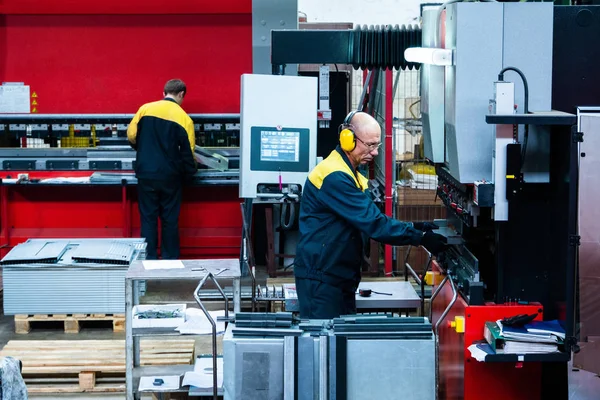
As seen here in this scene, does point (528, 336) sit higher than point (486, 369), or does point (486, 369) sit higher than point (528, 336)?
point (528, 336)

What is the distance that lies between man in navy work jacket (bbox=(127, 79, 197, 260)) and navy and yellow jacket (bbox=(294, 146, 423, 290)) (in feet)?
12.3

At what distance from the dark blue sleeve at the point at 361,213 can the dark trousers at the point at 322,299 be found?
375 millimetres

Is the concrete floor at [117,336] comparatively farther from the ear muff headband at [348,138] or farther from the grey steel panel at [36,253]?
the ear muff headband at [348,138]

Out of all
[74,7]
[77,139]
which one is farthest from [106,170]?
[74,7]

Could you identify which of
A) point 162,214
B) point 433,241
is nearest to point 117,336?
point 162,214

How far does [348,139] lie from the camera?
489 cm

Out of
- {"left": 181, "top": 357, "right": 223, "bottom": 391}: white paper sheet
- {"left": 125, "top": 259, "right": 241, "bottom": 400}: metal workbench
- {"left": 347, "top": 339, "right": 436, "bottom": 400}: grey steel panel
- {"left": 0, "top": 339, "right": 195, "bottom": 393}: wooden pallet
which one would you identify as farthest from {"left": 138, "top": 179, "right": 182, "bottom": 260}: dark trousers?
{"left": 347, "top": 339, "right": 436, "bottom": 400}: grey steel panel

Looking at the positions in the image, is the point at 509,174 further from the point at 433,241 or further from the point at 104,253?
the point at 104,253

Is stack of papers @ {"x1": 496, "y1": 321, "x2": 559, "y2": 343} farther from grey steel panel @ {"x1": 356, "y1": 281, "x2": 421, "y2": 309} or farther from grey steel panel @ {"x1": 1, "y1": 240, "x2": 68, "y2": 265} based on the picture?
grey steel panel @ {"x1": 1, "y1": 240, "x2": 68, "y2": 265}

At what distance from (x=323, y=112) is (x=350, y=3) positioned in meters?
4.56

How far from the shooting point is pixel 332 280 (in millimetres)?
4977

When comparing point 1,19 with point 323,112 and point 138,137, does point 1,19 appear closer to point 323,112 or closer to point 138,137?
point 138,137

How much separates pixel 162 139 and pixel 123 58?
1.45 meters

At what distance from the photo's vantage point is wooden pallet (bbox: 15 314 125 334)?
7191 mm
